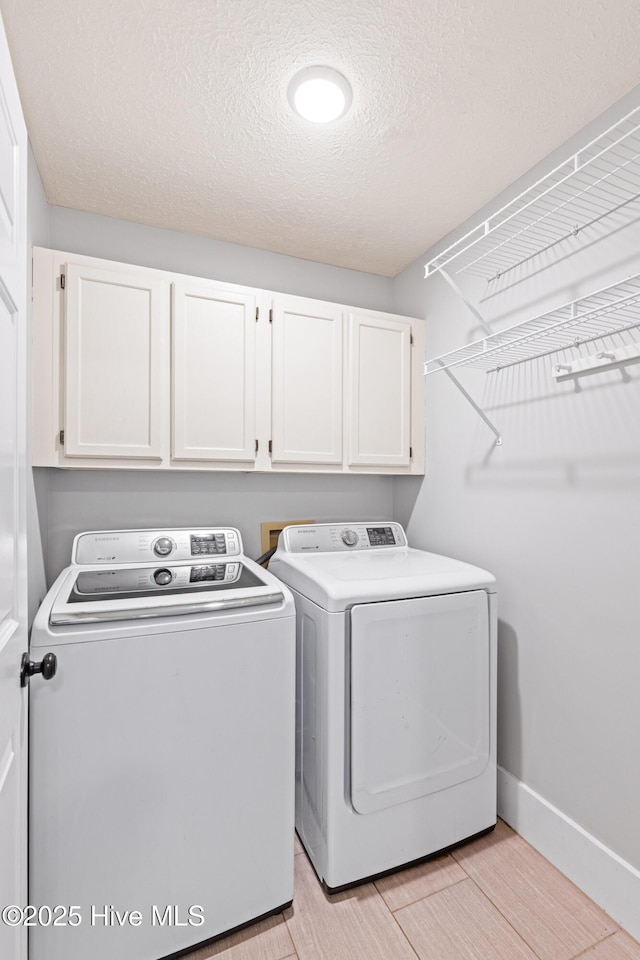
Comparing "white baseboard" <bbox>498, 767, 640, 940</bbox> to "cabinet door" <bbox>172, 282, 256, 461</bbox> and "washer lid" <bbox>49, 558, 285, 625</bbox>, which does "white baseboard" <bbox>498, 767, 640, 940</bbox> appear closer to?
"washer lid" <bbox>49, 558, 285, 625</bbox>

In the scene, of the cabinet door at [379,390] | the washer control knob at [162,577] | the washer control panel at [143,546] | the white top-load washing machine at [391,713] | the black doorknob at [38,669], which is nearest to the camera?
the black doorknob at [38,669]

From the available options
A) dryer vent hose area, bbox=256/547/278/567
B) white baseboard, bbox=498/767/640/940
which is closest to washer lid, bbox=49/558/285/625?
dryer vent hose area, bbox=256/547/278/567

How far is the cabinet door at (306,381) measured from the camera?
2.03 m

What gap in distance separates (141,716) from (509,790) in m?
1.46

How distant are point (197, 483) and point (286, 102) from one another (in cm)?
147

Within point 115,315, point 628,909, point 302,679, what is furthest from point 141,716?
point 628,909

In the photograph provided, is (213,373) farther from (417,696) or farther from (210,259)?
(417,696)

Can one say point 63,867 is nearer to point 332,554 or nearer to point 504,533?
point 332,554

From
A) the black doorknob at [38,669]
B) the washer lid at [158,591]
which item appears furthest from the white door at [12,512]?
the washer lid at [158,591]

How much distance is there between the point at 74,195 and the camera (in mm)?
1844

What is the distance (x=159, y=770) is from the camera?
49.9 inches

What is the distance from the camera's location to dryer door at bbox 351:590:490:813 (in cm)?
148

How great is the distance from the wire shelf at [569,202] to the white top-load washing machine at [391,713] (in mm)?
1153

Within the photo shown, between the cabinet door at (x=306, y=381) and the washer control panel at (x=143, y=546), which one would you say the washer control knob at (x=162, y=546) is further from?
the cabinet door at (x=306, y=381)
